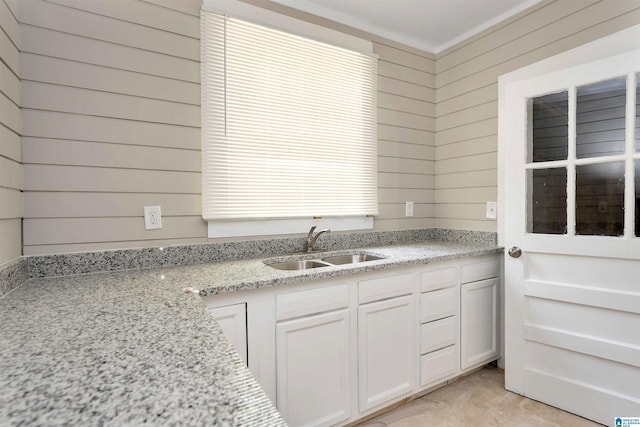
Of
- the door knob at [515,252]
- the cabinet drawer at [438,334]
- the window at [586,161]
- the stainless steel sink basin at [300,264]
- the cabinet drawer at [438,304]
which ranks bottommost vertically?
the cabinet drawer at [438,334]

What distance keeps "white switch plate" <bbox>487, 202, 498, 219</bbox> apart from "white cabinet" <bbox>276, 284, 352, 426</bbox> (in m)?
1.42

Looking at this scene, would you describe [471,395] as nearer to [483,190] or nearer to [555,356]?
[555,356]

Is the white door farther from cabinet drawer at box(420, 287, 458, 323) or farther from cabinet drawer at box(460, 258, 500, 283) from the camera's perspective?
cabinet drawer at box(420, 287, 458, 323)

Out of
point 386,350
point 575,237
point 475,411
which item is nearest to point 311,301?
point 386,350

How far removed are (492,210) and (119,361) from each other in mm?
2507

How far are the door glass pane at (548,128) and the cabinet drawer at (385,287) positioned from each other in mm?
1124

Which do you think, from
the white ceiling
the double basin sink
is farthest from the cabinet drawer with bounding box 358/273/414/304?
the white ceiling

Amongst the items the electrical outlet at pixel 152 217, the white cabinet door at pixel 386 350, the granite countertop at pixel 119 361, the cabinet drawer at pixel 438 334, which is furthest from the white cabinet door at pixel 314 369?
the electrical outlet at pixel 152 217

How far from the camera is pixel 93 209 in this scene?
1.66m

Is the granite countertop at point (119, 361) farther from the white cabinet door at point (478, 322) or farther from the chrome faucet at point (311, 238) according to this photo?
the white cabinet door at point (478, 322)

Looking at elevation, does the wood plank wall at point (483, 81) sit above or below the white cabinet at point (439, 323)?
A: above

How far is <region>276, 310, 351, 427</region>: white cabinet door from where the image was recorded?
157 centimetres

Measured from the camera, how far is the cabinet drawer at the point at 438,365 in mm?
2061

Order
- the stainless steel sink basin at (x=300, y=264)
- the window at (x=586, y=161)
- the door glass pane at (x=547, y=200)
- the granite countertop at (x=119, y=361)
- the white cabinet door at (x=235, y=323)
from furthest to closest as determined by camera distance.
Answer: the stainless steel sink basin at (x=300, y=264)
the door glass pane at (x=547, y=200)
the window at (x=586, y=161)
the white cabinet door at (x=235, y=323)
the granite countertop at (x=119, y=361)
